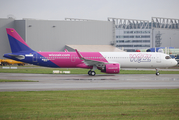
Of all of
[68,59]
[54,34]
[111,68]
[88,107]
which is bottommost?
[88,107]

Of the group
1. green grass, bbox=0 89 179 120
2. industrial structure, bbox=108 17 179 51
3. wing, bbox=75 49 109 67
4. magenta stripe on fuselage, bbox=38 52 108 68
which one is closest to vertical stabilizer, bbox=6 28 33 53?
magenta stripe on fuselage, bbox=38 52 108 68

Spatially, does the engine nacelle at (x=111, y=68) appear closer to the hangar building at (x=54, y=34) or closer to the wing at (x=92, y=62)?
the wing at (x=92, y=62)

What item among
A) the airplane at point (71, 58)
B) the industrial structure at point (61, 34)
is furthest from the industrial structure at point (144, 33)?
the airplane at point (71, 58)

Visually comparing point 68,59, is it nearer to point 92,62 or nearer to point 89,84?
point 92,62

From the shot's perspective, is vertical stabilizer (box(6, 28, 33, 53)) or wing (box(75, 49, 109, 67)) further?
vertical stabilizer (box(6, 28, 33, 53))

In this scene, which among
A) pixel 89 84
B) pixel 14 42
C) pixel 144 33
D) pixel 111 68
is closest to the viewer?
pixel 89 84

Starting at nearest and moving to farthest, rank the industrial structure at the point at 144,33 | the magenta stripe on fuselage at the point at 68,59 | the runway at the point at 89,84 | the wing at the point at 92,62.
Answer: the runway at the point at 89,84, the wing at the point at 92,62, the magenta stripe on fuselage at the point at 68,59, the industrial structure at the point at 144,33

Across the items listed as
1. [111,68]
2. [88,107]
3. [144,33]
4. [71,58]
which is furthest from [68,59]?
[144,33]

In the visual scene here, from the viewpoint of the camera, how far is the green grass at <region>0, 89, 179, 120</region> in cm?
929

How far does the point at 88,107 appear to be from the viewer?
1090cm

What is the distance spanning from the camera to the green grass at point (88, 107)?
9.29m

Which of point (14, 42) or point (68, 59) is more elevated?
point (14, 42)

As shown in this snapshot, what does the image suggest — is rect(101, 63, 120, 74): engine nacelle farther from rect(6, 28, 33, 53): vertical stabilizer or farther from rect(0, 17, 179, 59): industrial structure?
rect(0, 17, 179, 59): industrial structure

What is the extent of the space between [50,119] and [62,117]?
0.52m
